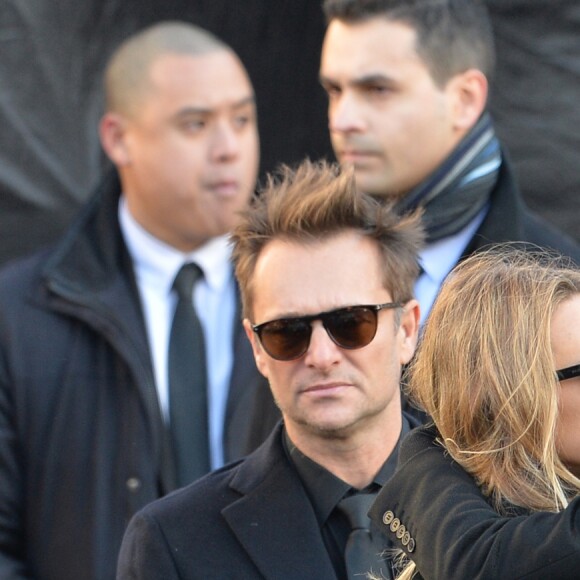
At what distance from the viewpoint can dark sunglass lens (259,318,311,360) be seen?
2924 millimetres

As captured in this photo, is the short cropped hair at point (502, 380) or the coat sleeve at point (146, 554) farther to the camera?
the coat sleeve at point (146, 554)

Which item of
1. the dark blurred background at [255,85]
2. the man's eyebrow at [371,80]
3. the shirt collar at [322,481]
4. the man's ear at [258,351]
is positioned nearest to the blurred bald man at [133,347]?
the dark blurred background at [255,85]

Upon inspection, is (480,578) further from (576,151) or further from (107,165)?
(107,165)

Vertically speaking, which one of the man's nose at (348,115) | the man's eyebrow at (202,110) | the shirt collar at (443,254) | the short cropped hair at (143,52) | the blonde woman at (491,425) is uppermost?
the short cropped hair at (143,52)

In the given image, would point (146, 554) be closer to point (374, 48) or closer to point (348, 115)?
point (348, 115)

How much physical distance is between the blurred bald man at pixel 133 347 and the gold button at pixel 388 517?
1552 mm

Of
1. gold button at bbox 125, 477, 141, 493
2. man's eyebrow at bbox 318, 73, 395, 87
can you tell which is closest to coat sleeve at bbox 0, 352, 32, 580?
gold button at bbox 125, 477, 141, 493

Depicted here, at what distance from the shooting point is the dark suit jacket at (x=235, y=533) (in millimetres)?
2814

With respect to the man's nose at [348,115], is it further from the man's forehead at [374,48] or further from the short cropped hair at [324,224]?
the short cropped hair at [324,224]

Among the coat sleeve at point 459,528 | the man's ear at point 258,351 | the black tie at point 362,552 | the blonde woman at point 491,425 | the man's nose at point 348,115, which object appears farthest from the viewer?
the man's nose at point 348,115

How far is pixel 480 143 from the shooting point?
13.3 feet

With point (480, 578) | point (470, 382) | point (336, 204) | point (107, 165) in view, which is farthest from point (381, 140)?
point (480, 578)

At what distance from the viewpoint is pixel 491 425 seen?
222 cm

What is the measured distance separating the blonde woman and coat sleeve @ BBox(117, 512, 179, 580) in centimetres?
64
